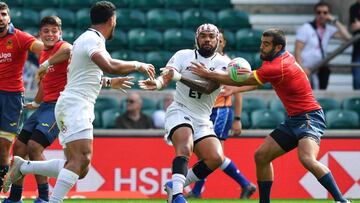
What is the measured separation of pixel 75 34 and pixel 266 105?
151 inches

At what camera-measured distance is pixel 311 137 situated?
12.6m

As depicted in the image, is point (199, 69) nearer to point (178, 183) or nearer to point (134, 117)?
point (178, 183)

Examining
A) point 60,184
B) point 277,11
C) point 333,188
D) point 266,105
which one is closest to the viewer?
point 60,184

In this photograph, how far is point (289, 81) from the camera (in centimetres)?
1267

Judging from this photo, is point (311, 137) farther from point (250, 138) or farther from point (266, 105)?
point (266, 105)

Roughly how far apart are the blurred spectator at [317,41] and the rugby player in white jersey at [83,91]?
8420mm

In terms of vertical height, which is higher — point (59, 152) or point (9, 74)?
point (9, 74)

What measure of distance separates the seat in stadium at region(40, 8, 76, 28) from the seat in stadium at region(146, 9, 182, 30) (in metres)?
1.41

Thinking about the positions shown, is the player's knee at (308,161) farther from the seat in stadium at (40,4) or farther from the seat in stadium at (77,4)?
the seat in stadium at (40,4)

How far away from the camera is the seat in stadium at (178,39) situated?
20250mm

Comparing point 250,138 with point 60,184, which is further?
point 250,138

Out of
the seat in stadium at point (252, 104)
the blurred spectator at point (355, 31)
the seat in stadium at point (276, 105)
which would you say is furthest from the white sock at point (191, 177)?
the blurred spectator at point (355, 31)

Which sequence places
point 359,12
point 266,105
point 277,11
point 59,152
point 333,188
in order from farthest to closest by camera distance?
point 277,11
point 359,12
point 266,105
point 59,152
point 333,188

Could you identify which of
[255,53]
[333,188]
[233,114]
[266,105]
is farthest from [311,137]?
[255,53]
